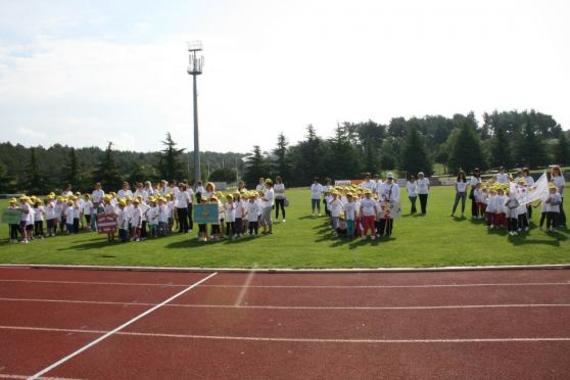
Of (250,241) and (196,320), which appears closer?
(196,320)

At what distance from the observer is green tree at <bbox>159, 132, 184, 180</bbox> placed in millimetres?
73250

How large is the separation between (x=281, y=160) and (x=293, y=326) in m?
75.1

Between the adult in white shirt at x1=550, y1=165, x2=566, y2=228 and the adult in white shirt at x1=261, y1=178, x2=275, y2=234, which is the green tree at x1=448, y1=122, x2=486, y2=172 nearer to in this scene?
the adult in white shirt at x1=550, y1=165, x2=566, y2=228

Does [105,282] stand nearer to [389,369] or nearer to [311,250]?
[311,250]

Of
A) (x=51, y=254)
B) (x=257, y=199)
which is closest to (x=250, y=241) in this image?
(x=257, y=199)

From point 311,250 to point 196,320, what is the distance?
668 centimetres

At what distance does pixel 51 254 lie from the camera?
54.6 ft

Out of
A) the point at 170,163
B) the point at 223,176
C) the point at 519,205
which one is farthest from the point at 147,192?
the point at 223,176

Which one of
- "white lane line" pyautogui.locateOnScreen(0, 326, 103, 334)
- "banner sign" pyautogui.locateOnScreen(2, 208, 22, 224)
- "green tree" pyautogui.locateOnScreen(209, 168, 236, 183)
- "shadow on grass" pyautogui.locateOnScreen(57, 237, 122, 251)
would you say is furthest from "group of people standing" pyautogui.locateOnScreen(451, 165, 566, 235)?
"green tree" pyautogui.locateOnScreen(209, 168, 236, 183)

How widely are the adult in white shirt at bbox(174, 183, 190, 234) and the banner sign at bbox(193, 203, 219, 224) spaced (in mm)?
2178

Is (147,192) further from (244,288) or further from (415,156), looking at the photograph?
(415,156)

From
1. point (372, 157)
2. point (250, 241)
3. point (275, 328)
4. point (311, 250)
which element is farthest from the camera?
point (372, 157)

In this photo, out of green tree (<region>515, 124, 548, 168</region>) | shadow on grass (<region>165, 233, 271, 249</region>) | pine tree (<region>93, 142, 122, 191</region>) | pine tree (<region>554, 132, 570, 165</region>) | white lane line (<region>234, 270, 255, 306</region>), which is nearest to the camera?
white lane line (<region>234, 270, 255, 306</region>)

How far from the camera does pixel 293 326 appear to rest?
856cm
